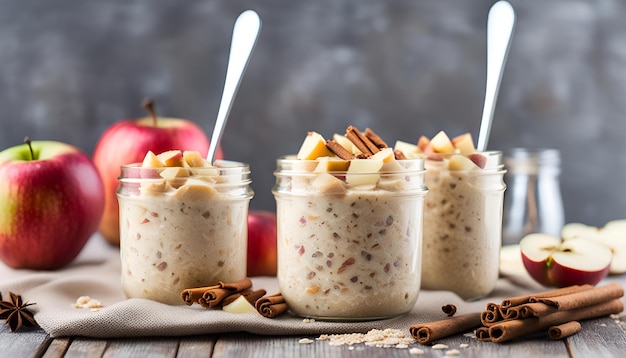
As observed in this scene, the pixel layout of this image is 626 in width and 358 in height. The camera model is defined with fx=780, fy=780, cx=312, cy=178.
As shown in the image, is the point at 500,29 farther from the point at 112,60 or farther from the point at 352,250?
the point at 112,60

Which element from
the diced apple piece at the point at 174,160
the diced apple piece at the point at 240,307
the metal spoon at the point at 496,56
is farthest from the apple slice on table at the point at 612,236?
the diced apple piece at the point at 174,160

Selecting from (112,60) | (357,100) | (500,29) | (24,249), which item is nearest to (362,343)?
(500,29)

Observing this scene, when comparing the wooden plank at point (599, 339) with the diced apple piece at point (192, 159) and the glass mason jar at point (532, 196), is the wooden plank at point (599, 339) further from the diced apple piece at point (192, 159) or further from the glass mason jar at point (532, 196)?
the diced apple piece at point (192, 159)

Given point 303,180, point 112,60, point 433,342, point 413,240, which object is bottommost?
point 433,342

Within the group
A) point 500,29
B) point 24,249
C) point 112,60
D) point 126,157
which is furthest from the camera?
point 112,60

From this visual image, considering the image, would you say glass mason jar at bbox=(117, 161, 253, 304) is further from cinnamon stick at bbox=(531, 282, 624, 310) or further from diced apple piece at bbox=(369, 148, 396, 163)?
cinnamon stick at bbox=(531, 282, 624, 310)

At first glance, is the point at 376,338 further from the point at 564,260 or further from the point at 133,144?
the point at 133,144
